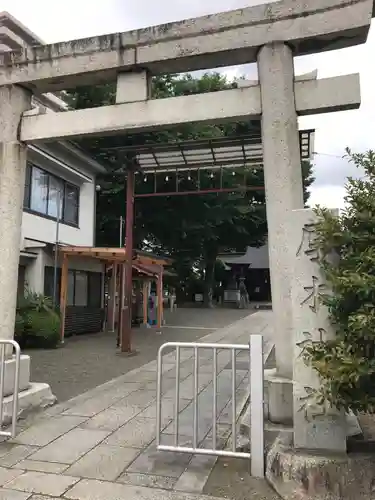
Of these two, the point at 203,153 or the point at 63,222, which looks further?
the point at 63,222

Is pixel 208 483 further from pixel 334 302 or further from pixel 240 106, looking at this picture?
pixel 240 106

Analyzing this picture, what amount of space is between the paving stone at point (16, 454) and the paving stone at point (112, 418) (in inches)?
31.4

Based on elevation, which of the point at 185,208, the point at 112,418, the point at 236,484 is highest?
the point at 185,208

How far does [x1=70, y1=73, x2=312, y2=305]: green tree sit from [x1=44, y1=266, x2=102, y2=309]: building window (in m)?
4.05

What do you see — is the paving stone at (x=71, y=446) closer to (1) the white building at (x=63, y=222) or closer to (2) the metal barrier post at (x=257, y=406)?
(2) the metal barrier post at (x=257, y=406)

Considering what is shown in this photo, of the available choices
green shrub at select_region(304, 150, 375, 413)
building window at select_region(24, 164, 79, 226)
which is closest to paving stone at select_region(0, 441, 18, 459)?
green shrub at select_region(304, 150, 375, 413)

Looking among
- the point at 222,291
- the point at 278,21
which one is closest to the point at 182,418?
the point at 278,21

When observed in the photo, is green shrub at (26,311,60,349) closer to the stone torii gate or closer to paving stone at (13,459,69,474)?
the stone torii gate

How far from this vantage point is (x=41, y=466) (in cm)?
397

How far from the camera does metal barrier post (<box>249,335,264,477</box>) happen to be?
12.3 ft

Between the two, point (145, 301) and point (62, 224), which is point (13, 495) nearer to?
point (62, 224)

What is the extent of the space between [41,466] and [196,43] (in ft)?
15.4

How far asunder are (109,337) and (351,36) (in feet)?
38.8

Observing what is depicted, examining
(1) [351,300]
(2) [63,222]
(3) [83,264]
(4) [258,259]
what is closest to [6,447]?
(1) [351,300]
